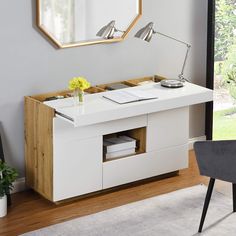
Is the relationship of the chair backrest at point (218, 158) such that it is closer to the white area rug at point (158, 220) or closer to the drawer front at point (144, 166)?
the white area rug at point (158, 220)

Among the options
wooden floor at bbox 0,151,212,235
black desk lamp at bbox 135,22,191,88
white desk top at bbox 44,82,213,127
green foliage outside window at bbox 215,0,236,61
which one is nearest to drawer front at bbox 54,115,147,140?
white desk top at bbox 44,82,213,127

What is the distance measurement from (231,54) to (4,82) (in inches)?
79.8

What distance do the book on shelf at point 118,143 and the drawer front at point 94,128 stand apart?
0.13 metres

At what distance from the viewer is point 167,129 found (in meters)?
5.29

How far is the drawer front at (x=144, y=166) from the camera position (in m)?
5.06

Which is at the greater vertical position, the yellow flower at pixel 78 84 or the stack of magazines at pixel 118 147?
the yellow flower at pixel 78 84

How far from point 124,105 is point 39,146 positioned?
655 millimetres

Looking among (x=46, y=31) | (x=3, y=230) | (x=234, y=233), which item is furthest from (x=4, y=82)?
(x=234, y=233)

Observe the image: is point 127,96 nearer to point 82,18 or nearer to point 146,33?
point 146,33

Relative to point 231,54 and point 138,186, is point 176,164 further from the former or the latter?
point 231,54

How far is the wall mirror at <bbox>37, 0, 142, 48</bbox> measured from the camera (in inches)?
192

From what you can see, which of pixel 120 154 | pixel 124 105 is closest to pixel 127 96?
pixel 124 105

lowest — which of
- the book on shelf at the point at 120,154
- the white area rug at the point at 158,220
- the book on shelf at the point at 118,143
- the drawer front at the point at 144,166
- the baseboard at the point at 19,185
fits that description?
the white area rug at the point at 158,220

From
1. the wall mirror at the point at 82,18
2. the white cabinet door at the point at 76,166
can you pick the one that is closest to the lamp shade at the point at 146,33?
the wall mirror at the point at 82,18
